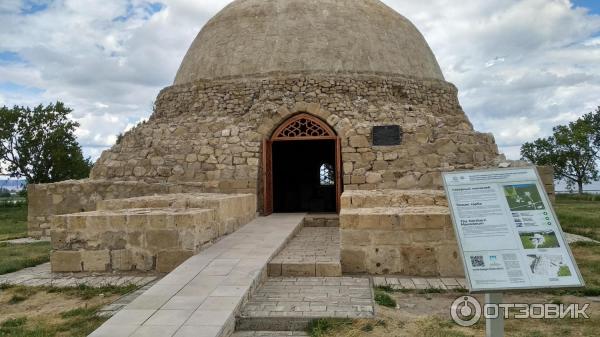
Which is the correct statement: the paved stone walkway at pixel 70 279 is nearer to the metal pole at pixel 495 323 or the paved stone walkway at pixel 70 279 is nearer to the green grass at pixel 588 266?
the metal pole at pixel 495 323

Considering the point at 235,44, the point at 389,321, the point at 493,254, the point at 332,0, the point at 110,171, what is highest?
the point at 332,0

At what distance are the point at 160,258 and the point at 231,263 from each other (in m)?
1.11

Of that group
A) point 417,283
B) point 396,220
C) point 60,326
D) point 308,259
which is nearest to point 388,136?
point 396,220

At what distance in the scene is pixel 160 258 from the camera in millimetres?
6164

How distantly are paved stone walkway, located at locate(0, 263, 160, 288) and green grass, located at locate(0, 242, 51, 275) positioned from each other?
475 mm

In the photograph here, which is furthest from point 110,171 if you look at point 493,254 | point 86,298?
point 493,254

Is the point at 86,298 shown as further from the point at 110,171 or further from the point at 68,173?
the point at 68,173

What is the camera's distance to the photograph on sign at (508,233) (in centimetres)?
316

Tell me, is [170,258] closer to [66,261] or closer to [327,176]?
[66,261]

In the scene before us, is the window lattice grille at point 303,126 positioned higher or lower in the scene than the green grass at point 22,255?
higher

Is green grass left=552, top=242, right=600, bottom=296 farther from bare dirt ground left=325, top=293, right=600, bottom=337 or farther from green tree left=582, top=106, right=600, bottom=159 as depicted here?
green tree left=582, top=106, right=600, bottom=159

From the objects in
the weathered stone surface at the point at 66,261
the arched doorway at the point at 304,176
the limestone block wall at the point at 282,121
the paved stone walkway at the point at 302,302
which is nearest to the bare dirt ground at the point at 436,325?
the paved stone walkway at the point at 302,302

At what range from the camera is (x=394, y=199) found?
24.0 ft

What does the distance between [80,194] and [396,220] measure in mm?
7951
